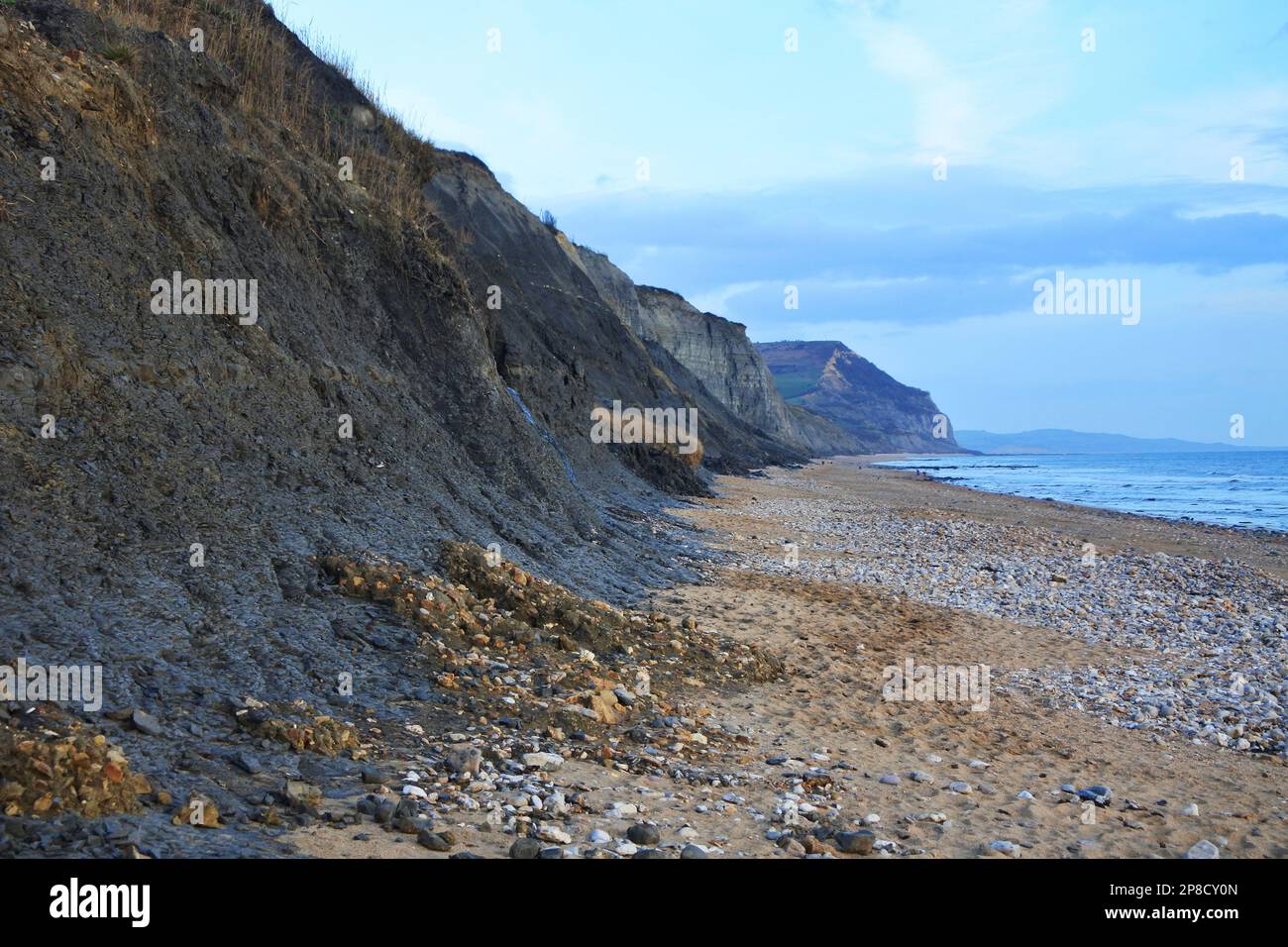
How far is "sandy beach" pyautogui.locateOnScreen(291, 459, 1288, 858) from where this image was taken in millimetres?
4867

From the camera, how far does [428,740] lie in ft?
18.1

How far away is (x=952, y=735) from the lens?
7043 mm

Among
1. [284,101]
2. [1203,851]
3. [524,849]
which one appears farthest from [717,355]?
[524,849]

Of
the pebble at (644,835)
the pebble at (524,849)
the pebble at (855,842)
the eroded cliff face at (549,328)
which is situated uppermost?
the eroded cliff face at (549,328)

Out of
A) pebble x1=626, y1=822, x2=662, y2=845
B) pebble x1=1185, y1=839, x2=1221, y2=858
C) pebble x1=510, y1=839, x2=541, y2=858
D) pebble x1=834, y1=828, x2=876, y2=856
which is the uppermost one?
pebble x1=510, y1=839, x2=541, y2=858

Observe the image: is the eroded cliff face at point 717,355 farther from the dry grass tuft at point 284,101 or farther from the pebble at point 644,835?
the pebble at point 644,835

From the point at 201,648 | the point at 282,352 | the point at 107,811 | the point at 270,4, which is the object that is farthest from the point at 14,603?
the point at 270,4

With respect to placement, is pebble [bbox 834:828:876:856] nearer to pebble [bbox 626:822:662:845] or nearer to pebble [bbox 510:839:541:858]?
pebble [bbox 626:822:662:845]

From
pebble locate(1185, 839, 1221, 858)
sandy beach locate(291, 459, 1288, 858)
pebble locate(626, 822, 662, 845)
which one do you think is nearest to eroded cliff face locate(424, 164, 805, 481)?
sandy beach locate(291, 459, 1288, 858)

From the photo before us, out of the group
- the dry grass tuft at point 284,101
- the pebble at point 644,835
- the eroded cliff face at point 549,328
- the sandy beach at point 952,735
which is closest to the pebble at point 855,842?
the sandy beach at point 952,735

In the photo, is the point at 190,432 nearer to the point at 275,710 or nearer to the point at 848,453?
the point at 275,710

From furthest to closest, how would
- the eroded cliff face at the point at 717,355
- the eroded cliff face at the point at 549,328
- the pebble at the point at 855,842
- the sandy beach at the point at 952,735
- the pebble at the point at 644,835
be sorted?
the eroded cliff face at the point at 717,355 → the eroded cliff face at the point at 549,328 → the sandy beach at the point at 952,735 → the pebble at the point at 855,842 → the pebble at the point at 644,835

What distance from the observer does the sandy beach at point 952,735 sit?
4.87 metres
